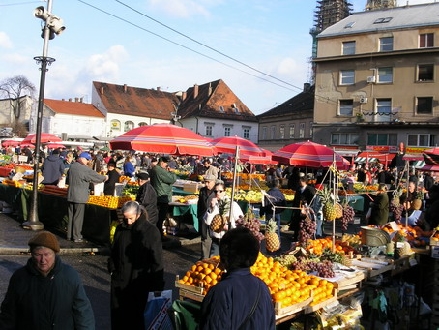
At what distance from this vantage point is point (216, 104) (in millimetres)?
63688

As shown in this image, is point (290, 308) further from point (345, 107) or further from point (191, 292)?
point (345, 107)

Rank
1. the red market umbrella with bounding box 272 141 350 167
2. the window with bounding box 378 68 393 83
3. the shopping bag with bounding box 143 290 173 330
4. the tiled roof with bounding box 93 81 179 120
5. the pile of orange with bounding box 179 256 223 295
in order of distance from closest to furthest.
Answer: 1. the shopping bag with bounding box 143 290 173 330
2. the pile of orange with bounding box 179 256 223 295
3. the red market umbrella with bounding box 272 141 350 167
4. the window with bounding box 378 68 393 83
5. the tiled roof with bounding box 93 81 179 120

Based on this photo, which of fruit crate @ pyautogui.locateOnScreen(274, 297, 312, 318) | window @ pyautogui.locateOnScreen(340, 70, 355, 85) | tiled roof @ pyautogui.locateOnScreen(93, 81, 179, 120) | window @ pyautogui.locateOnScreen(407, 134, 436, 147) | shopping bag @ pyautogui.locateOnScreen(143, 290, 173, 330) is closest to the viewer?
shopping bag @ pyautogui.locateOnScreen(143, 290, 173, 330)

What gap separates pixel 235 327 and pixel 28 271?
1.58 metres

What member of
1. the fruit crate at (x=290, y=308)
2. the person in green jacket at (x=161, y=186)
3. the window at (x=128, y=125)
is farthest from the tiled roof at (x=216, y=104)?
the fruit crate at (x=290, y=308)

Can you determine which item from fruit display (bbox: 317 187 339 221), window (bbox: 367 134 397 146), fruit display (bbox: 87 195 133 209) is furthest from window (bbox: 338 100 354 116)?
fruit display (bbox: 317 187 339 221)

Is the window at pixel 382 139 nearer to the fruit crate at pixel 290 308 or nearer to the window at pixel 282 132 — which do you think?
the window at pixel 282 132

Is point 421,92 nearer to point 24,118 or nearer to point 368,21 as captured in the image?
point 368,21

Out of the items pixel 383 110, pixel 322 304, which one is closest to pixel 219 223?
pixel 322 304

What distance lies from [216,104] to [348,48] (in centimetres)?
2557

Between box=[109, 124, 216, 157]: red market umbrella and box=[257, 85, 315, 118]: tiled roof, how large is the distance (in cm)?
3797

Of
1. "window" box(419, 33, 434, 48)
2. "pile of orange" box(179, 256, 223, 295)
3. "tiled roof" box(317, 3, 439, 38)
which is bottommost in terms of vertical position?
"pile of orange" box(179, 256, 223, 295)

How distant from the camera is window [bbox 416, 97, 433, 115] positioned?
37.5 m

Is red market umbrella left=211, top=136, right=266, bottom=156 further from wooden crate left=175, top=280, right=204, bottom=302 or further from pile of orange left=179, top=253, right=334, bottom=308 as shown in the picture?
wooden crate left=175, top=280, right=204, bottom=302
